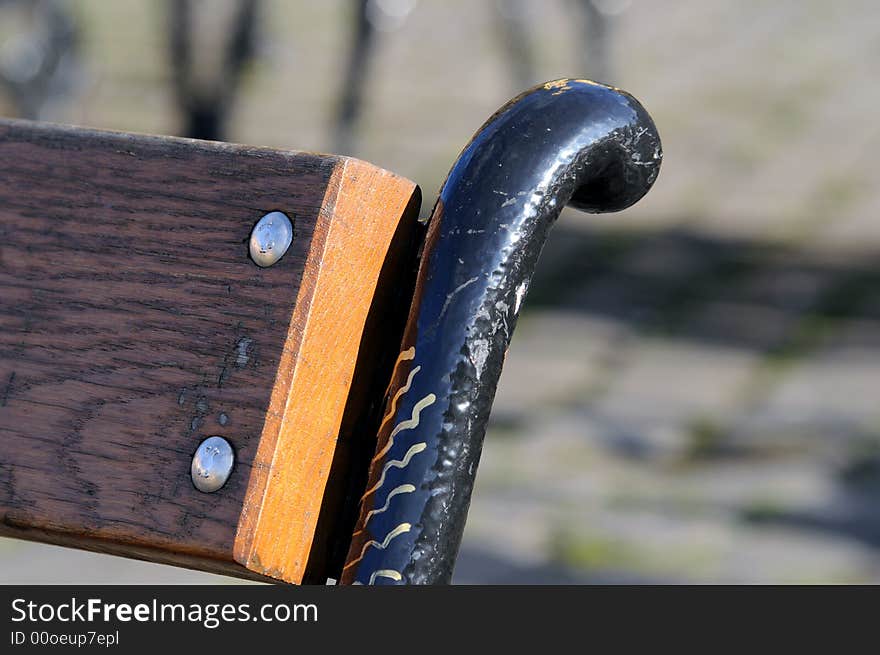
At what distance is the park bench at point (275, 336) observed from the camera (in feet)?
1.96

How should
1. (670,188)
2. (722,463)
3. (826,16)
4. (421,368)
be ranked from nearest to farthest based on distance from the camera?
(421,368)
(722,463)
(670,188)
(826,16)

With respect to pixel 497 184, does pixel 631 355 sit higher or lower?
higher

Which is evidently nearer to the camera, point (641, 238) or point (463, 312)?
point (463, 312)

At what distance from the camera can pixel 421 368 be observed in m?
0.61

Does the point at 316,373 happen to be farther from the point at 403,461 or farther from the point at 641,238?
the point at 641,238

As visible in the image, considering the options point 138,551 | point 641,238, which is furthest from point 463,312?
point 641,238

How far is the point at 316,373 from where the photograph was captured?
0.62m

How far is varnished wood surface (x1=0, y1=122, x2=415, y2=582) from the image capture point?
0.60 meters

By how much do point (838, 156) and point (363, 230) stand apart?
5376mm

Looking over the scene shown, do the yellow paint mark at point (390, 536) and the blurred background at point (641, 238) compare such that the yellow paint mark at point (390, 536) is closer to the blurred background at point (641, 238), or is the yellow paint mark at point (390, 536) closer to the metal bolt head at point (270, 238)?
the metal bolt head at point (270, 238)

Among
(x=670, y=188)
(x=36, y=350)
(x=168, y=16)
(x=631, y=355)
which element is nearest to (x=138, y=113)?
(x=168, y=16)

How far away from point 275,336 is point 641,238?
4427 mm

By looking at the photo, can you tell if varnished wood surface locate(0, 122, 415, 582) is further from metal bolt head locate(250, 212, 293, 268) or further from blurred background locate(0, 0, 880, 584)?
blurred background locate(0, 0, 880, 584)

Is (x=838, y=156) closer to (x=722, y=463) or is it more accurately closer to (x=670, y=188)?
(x=670, y=188)
